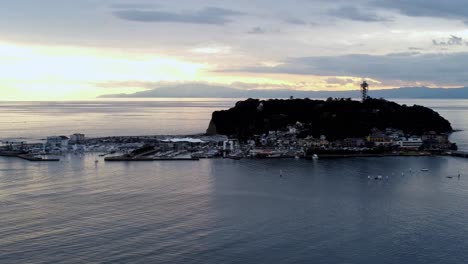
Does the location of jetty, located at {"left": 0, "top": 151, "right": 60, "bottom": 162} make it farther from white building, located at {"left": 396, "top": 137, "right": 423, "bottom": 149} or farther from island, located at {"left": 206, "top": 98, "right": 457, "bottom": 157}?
white building, located at {"left": 396, "top": 137, "right": 423, "bottom": 149}

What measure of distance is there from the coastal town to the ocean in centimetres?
494

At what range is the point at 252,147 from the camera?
30219 millimetres

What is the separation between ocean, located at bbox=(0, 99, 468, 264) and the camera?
1076 cm

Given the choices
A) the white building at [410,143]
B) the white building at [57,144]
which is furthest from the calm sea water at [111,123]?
the white building at [57,144]

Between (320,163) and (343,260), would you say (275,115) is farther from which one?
(343,260)

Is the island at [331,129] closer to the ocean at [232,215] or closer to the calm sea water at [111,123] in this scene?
the calm sea water at [111,123]

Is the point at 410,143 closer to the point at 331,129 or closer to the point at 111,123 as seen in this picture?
the point at 331,129

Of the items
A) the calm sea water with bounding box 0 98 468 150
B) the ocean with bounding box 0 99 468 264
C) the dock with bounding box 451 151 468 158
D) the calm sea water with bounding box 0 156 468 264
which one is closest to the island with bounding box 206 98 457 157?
the dock with bounding box 451 151 468 158

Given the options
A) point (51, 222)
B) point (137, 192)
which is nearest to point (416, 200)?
point (137, 192)

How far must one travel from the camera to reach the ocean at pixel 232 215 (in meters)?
10.8

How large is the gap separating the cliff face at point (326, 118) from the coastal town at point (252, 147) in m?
1.22

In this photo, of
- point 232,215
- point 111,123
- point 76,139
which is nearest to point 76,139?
point 76,139

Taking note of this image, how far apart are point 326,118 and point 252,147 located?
6.65m

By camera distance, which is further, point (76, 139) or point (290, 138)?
point (76, 139)
